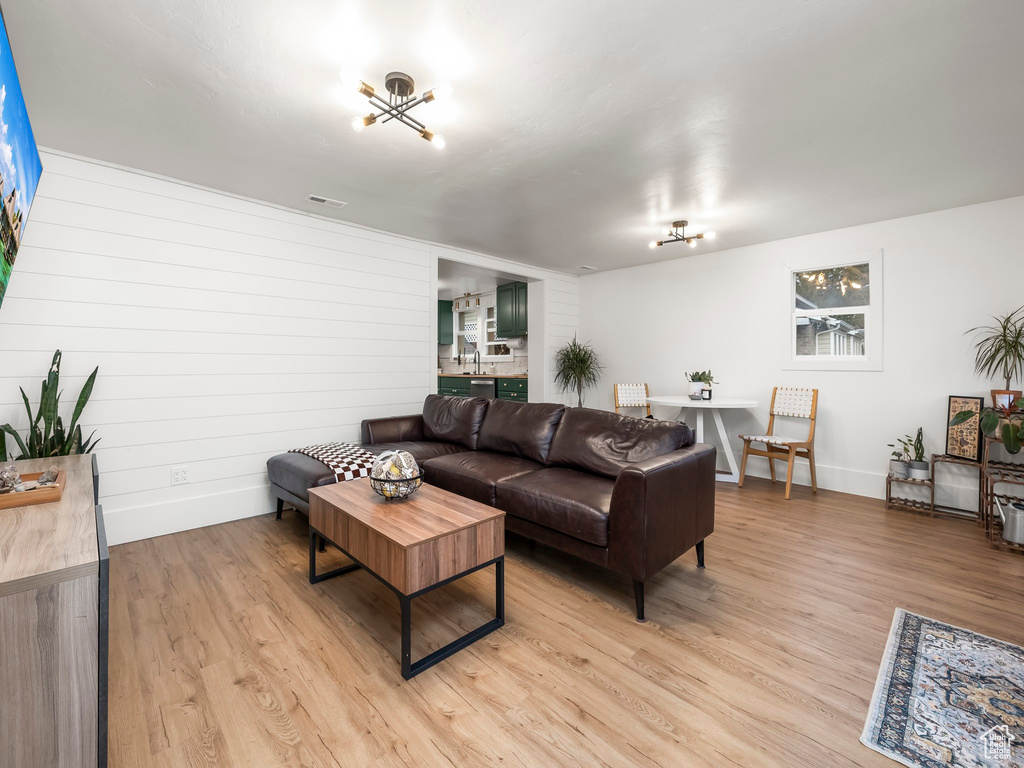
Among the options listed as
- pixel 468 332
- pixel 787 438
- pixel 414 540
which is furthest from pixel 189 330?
pixel 787 438

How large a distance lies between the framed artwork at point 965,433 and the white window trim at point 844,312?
0.61 m

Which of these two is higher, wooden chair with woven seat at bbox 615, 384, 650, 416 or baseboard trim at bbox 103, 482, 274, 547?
wooden chair with woven seat at bbox 615, 384, 650, 416

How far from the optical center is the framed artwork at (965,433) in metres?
3.45

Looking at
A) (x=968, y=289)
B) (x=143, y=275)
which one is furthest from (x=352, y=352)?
(x=968, y=289)

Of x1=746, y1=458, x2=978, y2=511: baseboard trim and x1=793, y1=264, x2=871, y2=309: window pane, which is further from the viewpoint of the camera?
x1=793, y1=264, x2=871, y2=309: window pane

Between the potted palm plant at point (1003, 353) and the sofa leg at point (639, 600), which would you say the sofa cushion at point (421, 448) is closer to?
the sofa leg at point (639, 600)

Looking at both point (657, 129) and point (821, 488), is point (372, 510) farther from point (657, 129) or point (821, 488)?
point (821, 488)

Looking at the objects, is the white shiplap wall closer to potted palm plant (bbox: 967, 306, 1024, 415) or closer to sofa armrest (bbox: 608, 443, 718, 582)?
sofa armrest (bbox: 608, 443, 718, 582)

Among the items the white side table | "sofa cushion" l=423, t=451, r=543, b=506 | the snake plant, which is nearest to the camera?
the snake plant

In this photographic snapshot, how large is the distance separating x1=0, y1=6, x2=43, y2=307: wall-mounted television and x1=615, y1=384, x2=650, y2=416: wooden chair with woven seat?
188 inches

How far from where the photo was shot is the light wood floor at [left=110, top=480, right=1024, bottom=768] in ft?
4.69

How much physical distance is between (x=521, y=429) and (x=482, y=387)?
13.3 ft

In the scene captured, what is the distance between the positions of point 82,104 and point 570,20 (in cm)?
244

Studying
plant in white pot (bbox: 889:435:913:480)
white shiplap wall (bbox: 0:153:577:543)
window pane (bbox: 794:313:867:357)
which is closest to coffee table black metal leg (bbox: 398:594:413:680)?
white shiplap wall (bbox: 0:153:577:543)
